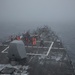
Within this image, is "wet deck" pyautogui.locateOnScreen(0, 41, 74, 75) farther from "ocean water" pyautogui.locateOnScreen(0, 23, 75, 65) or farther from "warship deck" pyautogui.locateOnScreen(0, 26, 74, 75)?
"ocean water" pyautogui.locateOnScreen(0, 23, 75, 65)

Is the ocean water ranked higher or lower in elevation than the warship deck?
lower

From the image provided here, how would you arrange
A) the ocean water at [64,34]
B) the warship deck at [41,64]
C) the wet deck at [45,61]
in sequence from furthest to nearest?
the ocean water at [64,34]
the wet deck at [45,61]
the warship deck at [41,64]

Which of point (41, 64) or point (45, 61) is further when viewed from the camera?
point (45, 61)

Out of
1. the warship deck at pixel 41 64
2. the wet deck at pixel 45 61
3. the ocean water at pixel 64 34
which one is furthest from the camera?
the ocean water at pixel 64 34

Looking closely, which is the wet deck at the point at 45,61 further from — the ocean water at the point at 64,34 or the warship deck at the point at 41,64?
the ocean water at the point at 64,34

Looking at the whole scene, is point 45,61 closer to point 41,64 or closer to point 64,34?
point 41,64

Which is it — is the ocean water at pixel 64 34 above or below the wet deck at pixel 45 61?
below

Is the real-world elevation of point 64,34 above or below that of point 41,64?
below

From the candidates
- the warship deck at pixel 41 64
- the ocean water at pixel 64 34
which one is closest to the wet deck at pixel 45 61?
the warship deck at pixel 41 64

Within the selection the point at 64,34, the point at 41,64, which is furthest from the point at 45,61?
the point at 64,34

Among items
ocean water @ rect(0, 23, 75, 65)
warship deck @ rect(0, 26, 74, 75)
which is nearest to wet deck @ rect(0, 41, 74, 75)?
warship deck @ rect(0, 26, 74, 75)

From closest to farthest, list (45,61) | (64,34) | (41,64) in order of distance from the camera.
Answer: (41,64), (45,61), (64,34)

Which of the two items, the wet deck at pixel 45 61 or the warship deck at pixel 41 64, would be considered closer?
the warship deck at pixel 41 64

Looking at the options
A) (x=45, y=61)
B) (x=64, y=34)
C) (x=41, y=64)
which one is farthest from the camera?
(x=64, y=34)
